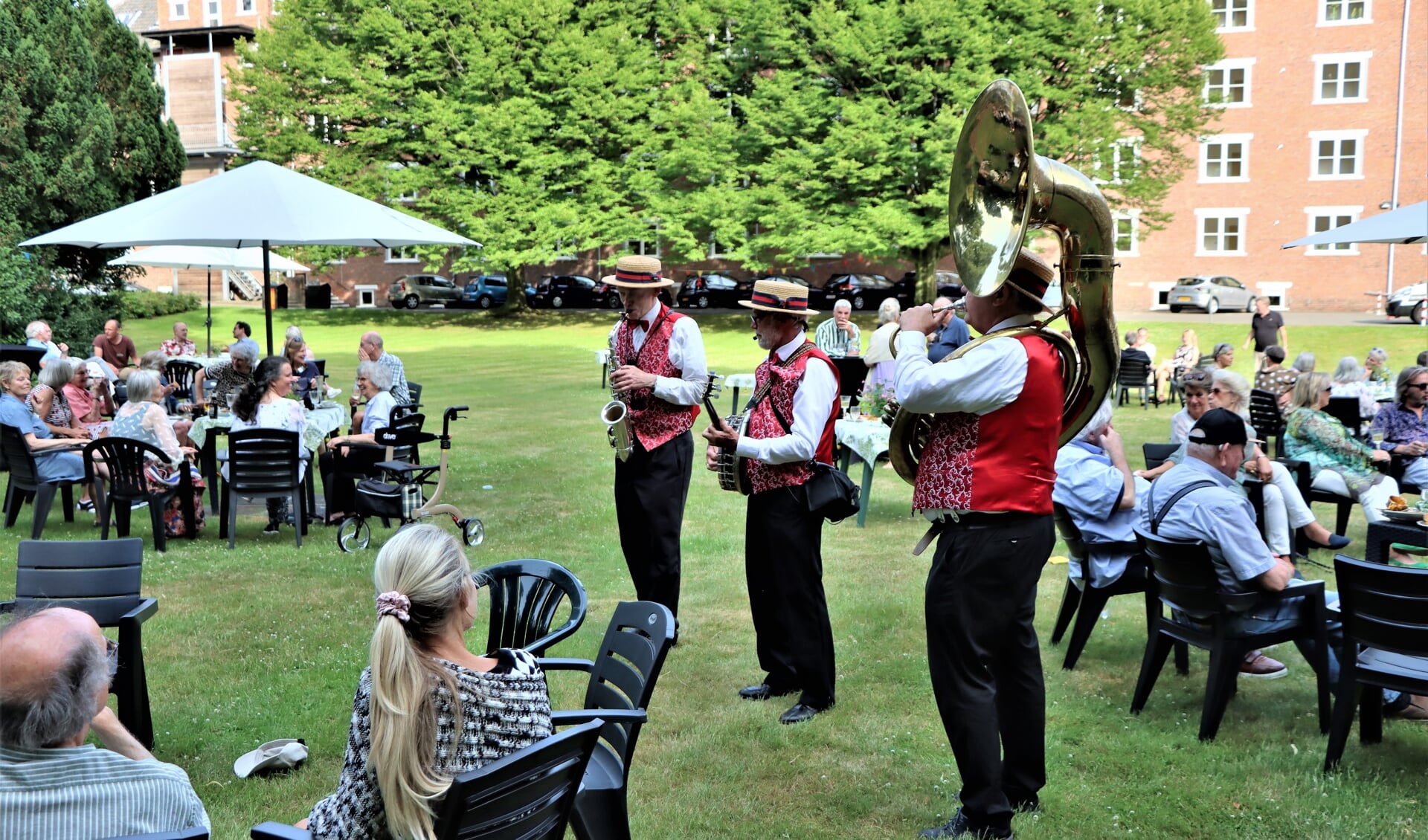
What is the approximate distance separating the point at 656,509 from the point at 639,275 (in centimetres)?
123

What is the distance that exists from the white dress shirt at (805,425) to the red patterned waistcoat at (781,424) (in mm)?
26

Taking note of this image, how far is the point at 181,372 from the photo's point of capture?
15.6 metres

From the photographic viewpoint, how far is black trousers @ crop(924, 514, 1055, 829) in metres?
3.88

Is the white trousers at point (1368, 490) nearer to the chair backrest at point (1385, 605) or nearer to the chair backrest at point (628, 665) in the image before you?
Result: the chair backrest at point (1385, 605)

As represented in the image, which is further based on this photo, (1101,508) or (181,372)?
(181,372)

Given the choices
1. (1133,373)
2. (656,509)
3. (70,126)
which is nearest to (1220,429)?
(656,509)

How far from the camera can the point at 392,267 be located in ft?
166

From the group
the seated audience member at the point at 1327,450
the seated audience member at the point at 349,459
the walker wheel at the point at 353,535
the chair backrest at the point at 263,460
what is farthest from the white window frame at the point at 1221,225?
the chair backrest at the point at 263,460

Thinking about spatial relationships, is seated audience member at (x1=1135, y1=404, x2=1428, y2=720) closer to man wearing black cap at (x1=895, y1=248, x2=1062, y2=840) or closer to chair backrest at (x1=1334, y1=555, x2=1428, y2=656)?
chair backrest at (x1=1334, y1=555, x2=1428, y2=656)

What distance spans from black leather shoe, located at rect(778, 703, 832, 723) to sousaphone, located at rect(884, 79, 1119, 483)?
1752 millimetres

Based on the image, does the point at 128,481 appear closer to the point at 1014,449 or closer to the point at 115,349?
the point at 1014,449

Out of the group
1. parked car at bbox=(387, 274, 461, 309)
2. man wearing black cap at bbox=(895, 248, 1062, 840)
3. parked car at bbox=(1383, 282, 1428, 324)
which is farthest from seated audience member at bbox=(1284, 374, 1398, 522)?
parked car at bbox=(387, 274, 461, 309)

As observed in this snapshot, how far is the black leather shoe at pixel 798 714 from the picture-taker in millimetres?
5270

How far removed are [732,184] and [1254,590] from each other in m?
33.0
